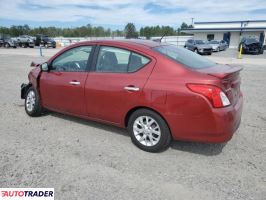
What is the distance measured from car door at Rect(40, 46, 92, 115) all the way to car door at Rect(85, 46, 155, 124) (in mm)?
205

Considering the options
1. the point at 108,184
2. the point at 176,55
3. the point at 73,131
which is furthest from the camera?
the point at 73,131

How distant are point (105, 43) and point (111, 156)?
186 centimetres

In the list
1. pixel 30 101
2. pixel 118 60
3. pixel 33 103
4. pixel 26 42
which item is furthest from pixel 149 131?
pixel 26 42

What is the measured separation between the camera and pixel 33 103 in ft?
18.7

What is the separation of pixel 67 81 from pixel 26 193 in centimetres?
220

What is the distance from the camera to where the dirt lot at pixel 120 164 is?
126 inches

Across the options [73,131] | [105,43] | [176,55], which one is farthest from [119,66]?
[73,131]

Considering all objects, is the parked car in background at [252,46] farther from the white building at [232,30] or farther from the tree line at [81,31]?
the tree line at [81,31]

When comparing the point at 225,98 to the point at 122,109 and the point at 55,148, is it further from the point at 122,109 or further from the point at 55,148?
the point at 55,148

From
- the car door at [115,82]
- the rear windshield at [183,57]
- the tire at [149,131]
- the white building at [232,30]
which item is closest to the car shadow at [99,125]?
the car door at [115,82]

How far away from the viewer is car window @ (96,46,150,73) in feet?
13.7

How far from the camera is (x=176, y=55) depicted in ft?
13.9

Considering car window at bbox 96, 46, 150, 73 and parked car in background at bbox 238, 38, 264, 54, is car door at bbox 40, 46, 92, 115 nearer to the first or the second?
car window at bbox 96, 46, 150, 73

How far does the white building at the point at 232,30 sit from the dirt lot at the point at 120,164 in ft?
163
